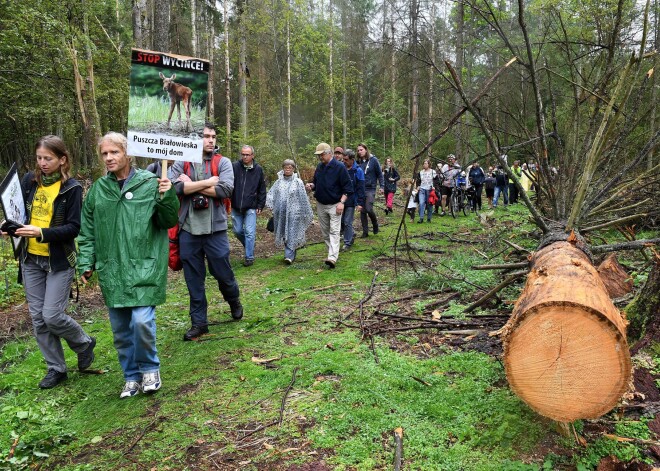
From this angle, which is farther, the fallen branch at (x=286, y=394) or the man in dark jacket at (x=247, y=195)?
the man in dark jacket at (x=247, y=195)

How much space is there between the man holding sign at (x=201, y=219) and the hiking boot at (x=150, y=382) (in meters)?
1.08

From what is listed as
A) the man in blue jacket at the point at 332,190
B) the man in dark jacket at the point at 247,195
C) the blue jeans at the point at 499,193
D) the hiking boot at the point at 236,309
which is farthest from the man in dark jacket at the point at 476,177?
the hiking boot at the point at 236,309

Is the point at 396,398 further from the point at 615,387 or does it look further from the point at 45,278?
the point at 45,278

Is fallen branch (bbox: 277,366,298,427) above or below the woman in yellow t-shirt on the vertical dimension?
below

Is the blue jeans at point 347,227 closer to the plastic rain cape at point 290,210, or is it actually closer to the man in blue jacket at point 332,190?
the plastic rain cape at point 290,210

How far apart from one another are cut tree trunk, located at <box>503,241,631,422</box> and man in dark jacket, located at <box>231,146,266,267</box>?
6145 mm

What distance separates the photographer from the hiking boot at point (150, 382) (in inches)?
138

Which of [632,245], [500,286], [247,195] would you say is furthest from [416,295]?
[247,195]

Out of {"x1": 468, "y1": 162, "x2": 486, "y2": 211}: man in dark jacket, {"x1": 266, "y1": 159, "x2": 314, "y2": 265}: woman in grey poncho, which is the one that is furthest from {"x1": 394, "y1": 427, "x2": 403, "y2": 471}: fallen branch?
{"x1": 468, "y1": 162, "x2": 486, "y2": 211}: man in dark jacket

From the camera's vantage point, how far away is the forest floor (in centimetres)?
255

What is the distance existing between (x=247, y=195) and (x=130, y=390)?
15.8 feet

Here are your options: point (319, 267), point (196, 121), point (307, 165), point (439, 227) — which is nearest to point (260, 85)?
point (307, 165)

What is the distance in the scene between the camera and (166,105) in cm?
378

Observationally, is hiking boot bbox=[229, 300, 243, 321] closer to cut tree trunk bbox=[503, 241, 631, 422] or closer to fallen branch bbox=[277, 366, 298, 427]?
fallen branch bbox=[277, 366, 298, 427]
